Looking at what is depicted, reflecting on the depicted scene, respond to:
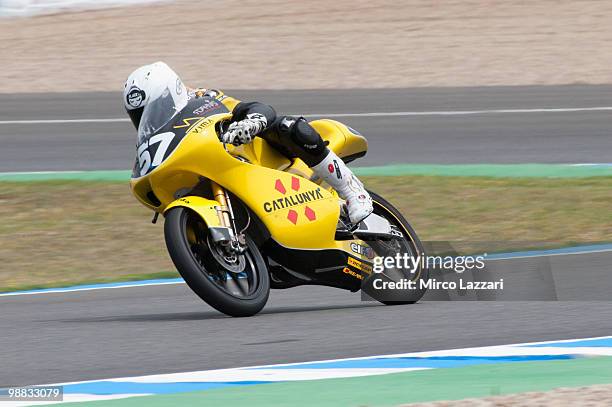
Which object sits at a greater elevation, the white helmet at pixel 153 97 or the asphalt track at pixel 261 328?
the white helmet at pixel 153 97

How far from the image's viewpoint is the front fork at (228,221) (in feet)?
21.8

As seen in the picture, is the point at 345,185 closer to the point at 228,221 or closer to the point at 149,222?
the point at 228,221

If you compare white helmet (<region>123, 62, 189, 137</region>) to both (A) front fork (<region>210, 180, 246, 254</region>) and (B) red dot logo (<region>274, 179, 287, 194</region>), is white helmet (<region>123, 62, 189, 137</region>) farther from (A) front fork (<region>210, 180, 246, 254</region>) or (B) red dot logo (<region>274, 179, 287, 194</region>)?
(B) red dot logo (<region>274, 179, 287, 194</region>)

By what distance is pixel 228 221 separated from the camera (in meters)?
6.70

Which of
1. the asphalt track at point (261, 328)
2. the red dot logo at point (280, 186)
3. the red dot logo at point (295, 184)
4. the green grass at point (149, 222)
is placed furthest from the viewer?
the green grass at point (149, 222)

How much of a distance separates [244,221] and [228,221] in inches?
9.9

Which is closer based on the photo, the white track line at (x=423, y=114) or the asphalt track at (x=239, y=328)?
the asphalt track at (x=239, y=328)

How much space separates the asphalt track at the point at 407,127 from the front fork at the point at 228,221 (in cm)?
772

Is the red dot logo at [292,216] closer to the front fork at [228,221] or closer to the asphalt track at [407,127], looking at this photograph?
the front fork at [228,221]

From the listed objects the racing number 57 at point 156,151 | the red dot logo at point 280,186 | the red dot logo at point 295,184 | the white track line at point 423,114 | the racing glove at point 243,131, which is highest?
the racing glove at point 243,131

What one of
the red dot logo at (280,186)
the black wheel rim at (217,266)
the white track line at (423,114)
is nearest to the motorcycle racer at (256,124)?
the red dot logo at (280,186)

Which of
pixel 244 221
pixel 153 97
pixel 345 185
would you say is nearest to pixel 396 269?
pixel 345 185

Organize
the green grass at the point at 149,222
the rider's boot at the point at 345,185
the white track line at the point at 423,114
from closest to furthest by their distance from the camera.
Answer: the rider's boot at the point at 345,185 → the green grass at the point at 149,222 → the white track line at the point at 423,114

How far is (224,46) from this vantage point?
2255cm
